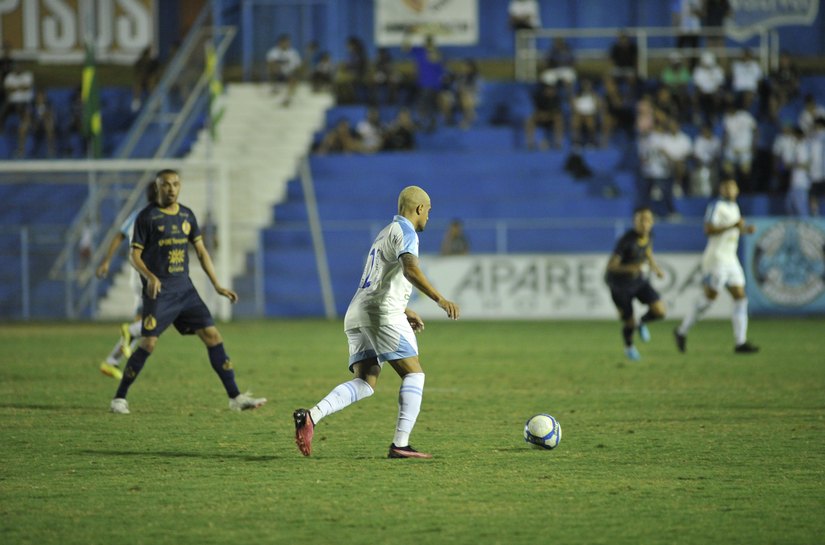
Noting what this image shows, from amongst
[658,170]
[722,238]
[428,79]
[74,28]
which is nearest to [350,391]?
[722,238]

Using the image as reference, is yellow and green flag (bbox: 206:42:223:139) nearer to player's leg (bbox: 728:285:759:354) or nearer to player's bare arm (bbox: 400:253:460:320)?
player's leg (bbox: 728:285:759:354)

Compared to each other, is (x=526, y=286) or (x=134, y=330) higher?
(x=134, y=330)

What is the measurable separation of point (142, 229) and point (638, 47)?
23.8 m

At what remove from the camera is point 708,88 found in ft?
98.7

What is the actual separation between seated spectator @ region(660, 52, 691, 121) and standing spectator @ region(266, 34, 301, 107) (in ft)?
30.2

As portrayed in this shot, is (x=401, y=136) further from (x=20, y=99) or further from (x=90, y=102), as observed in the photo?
(x=20, y=99)

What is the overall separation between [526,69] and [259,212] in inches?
336

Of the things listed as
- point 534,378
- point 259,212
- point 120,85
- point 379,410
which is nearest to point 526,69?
point 259,212

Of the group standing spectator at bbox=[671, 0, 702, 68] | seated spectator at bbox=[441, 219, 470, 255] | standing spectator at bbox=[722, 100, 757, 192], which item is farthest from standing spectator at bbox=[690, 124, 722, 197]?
seated spectator at bbox=[441, 219, 470, 255]

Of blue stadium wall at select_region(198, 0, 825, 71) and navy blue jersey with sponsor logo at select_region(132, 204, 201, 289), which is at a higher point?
blue stadium wall at select_region(198, 0, 825, 71)

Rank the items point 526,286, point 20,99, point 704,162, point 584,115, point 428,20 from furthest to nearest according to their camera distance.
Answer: point 428,20 < point 20,99 < point 584,115 < point 704,162 < point 526,286

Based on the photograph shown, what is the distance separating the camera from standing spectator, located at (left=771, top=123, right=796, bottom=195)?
28328mm

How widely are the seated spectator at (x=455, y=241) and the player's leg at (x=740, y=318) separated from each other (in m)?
10.2

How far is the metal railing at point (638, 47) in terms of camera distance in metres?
31.9
